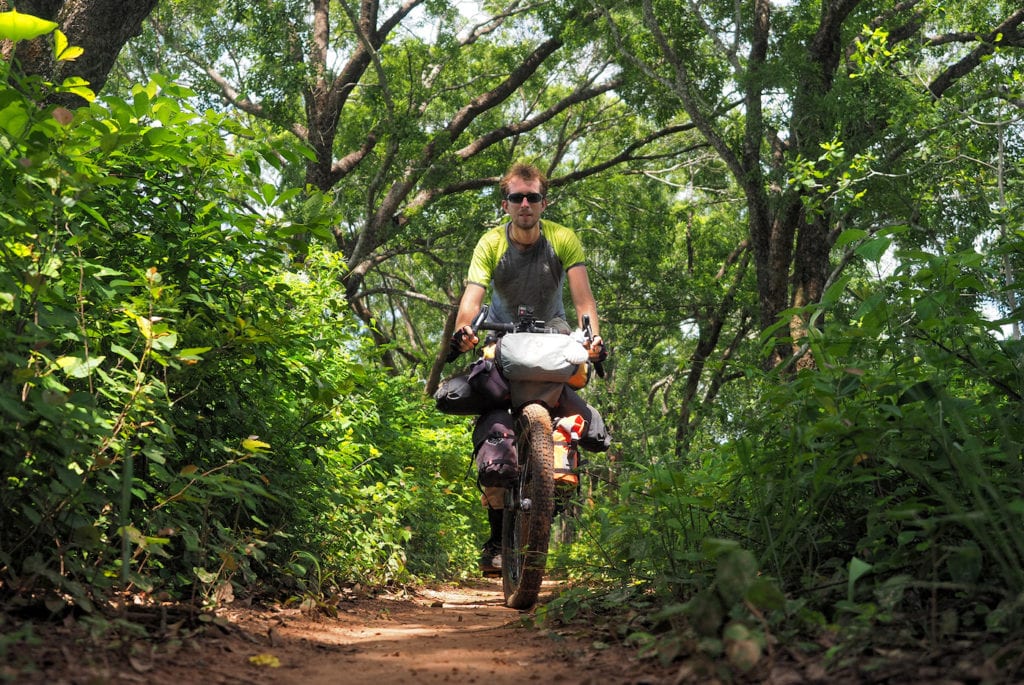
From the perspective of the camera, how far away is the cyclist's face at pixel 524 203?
220 inches

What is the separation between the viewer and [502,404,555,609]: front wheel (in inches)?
191

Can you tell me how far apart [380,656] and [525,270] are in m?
2.80

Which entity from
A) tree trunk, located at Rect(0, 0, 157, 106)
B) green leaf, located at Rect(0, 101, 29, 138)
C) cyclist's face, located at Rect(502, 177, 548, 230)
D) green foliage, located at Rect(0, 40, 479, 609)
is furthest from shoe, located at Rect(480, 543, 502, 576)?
tree trunk, located at Rect(0, 0, 157, 106)

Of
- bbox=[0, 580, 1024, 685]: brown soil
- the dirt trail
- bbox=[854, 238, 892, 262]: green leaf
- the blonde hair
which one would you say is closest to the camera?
bbox=[0, 580, 1024, 685]: brown soil

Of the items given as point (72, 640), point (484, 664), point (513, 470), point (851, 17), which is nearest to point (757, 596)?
point (484, 664)

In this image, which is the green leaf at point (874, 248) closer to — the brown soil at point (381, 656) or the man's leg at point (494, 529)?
the brown soil at point (381, 656)

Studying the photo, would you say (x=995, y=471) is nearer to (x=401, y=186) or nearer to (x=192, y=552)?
(x=192, y=552)

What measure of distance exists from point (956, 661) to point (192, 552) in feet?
9.27

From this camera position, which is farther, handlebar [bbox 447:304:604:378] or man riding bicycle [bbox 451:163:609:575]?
man riding bicycle [bbox 451:163:609:575]

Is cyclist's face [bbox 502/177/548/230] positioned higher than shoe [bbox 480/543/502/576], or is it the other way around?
cyclist's face [bbox 502/177/548/230]

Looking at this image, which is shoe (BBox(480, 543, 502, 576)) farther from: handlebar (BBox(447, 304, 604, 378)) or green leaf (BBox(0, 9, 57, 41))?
green leaf (BBox(0, 9, 57, 41))

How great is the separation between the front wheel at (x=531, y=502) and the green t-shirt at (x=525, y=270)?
85cm

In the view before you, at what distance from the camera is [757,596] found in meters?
2.57

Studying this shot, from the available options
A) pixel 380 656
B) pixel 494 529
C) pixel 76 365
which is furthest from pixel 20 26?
pixel 494 529
